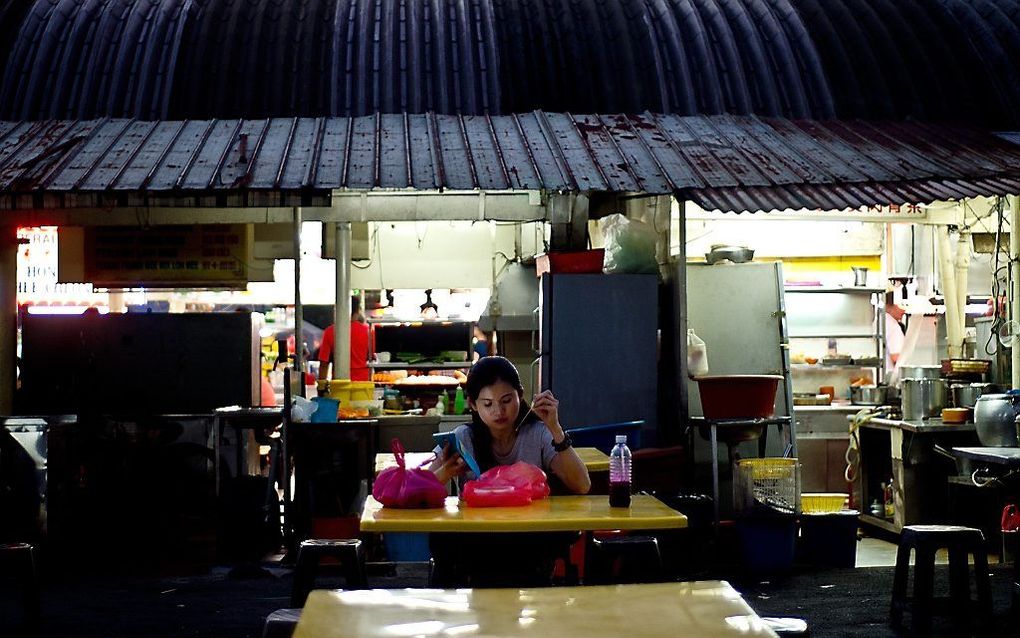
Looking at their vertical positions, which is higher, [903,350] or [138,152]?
[138,152]

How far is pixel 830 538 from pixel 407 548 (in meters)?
3.38

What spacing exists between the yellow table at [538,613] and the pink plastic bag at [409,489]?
4.70 feet

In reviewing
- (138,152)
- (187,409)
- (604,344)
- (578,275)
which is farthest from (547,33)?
(187,409)

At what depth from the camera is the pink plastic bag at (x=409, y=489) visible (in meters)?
5.11

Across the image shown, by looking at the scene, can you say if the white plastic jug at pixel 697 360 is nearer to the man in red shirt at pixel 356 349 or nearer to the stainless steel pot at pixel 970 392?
the stainless steel pot at pixel 970 392

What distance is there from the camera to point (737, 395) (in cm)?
908

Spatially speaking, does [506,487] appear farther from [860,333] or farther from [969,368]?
[860,333]

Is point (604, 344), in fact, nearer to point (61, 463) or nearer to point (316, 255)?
point (61, 463)

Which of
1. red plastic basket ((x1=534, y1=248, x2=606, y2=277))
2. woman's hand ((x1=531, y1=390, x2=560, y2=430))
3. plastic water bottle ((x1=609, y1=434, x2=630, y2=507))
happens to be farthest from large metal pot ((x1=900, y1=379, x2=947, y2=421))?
plastic water bottle ((x1=609, y1=434, x2=630, y2=507))

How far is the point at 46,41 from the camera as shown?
9.15m

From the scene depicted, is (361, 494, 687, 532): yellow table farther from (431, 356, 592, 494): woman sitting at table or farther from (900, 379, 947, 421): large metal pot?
(900, 379, 947, 421): large metal pot

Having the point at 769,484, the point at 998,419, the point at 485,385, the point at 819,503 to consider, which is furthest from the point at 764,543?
the point at 485,385

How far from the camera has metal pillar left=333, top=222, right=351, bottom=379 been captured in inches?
482

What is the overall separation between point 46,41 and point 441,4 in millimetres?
3236
